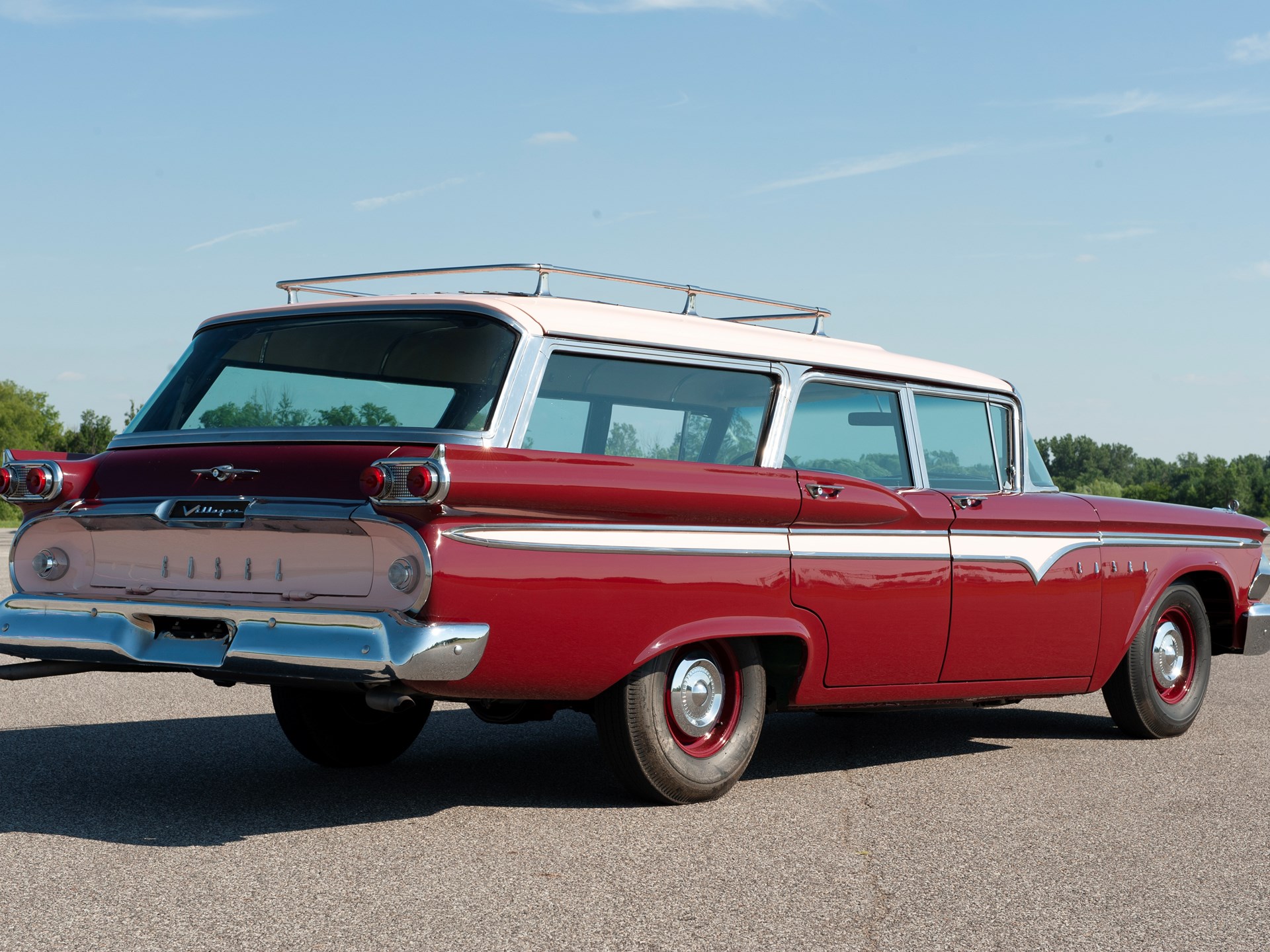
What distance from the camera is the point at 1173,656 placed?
25.8 feet

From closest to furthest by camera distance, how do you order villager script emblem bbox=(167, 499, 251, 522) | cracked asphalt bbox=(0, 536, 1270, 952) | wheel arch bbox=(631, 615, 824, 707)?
cracked asphalt bbox=(0, 536, 1270, 952) < villager script emblem bbox=(167, 499, 251, 522) < wheel arch bbox=(631, 615, 824, 707)

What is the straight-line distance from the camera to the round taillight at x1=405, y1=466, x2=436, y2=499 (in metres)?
4.64

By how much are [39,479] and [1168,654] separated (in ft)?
18.6

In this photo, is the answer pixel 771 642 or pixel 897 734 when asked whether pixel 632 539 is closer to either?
pixel 771 642

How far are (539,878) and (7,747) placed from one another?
344 centimetres

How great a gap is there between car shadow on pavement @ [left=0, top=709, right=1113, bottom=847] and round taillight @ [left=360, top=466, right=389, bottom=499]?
50.7 inches

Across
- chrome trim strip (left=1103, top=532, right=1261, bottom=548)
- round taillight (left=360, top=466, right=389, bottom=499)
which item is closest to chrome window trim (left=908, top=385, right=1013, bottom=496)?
chrome trim strip (left=1103, top=532, right=1261, bottom=548)

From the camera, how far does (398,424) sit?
5.23 m

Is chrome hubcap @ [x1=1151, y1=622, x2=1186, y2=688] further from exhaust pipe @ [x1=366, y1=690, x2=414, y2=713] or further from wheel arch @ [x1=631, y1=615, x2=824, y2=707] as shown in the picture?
exhaust pipe @ [x1=366, y1=690, x2=414, y2=713]

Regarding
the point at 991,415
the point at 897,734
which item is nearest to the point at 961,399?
the point at 991,415

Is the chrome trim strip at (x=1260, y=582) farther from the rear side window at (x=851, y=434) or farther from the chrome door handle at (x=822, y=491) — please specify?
the chrome door handle at (x=822, y=491)

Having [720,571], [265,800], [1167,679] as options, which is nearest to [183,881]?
[265,800]

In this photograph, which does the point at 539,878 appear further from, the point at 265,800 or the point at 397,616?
the point at 265,800

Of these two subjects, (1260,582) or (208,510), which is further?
(1260,582)
